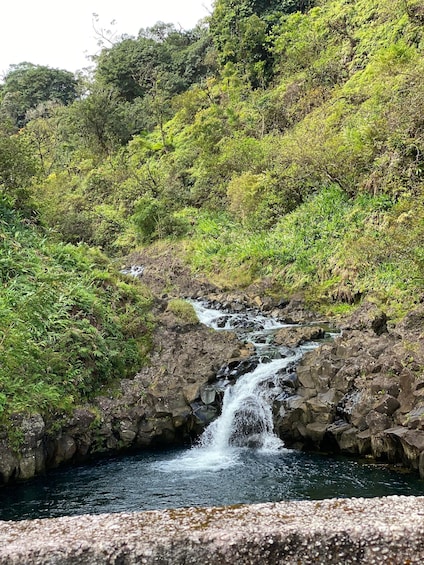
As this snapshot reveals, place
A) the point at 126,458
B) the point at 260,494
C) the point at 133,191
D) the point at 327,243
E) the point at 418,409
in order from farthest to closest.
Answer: the point at 133,191 < the point at 327,243 < the point at 126,458 < the point at 418,409 < the point at 260,494

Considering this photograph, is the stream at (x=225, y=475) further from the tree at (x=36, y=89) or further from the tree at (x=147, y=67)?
the tree at (x=36, y=89)

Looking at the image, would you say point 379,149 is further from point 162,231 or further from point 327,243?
point 162,231

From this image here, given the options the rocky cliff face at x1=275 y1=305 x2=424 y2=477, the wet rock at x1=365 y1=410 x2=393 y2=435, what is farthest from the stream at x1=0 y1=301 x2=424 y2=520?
the wet rock at x1=365 y1=410 x2=393 y2=435

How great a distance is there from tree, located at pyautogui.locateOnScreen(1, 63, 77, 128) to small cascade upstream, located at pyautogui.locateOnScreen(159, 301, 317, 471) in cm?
5895

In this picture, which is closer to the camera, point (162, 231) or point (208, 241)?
point (208, 241)

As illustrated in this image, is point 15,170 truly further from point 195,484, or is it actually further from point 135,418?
point 195,484

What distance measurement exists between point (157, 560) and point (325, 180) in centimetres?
2366

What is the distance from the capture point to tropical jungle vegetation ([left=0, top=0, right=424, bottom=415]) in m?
14.8

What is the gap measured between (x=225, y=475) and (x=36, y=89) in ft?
219

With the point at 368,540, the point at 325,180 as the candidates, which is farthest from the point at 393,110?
the point at 368,540

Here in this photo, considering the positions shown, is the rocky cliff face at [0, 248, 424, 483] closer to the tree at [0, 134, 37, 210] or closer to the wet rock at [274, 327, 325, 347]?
the wet rock at [274, 327, 325, 347]

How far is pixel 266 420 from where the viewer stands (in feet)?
43.7

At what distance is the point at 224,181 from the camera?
34719mm

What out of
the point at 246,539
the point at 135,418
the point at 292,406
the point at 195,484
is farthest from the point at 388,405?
the point at 246,539
